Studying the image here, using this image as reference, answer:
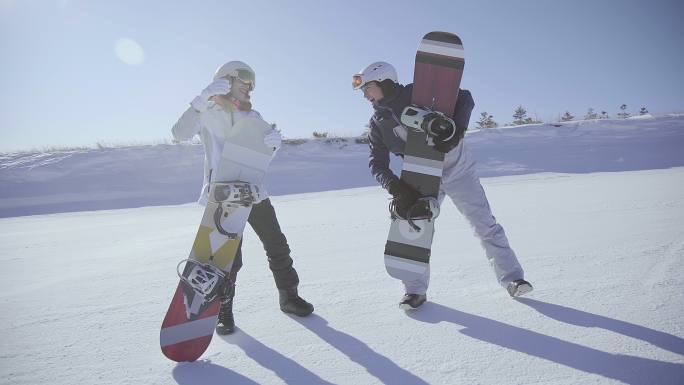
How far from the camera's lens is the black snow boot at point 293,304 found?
2.49 metres

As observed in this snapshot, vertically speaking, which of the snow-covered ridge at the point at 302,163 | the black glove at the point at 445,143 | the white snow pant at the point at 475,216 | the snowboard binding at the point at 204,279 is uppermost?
the black glove at the point at 445,143

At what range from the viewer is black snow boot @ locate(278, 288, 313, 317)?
8.16 feet

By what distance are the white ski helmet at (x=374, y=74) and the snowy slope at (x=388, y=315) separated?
1661 mm

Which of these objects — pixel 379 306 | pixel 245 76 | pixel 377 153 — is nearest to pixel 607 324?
pixel 379 306

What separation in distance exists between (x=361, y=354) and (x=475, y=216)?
1.29 m

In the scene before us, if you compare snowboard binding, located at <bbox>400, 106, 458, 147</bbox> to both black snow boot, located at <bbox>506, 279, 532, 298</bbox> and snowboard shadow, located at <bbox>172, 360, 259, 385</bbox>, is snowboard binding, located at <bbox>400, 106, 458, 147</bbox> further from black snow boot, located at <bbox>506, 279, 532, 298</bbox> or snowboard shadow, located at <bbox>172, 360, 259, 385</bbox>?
snowboard shadow, located at <bbox>172, 360, 259, 385</bbox>

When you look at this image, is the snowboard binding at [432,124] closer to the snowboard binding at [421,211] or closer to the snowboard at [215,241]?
the snowboard binding at [421,211]

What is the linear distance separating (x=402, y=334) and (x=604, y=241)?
8.69 feet

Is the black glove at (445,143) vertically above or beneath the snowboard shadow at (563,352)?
above

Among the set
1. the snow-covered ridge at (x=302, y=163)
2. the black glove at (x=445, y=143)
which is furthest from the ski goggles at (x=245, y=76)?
the snow-covered ridge at (x=302, y=163)

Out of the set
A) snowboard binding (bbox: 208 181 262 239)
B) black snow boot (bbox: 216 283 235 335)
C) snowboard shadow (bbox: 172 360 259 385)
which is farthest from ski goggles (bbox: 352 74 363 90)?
snowboard shadow (bbox: 172 360 259 385)

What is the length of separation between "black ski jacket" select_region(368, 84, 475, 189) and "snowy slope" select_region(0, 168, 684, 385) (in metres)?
1.01

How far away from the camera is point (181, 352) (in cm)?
201

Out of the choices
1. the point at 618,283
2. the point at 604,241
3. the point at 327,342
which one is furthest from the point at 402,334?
the point at 604,241
